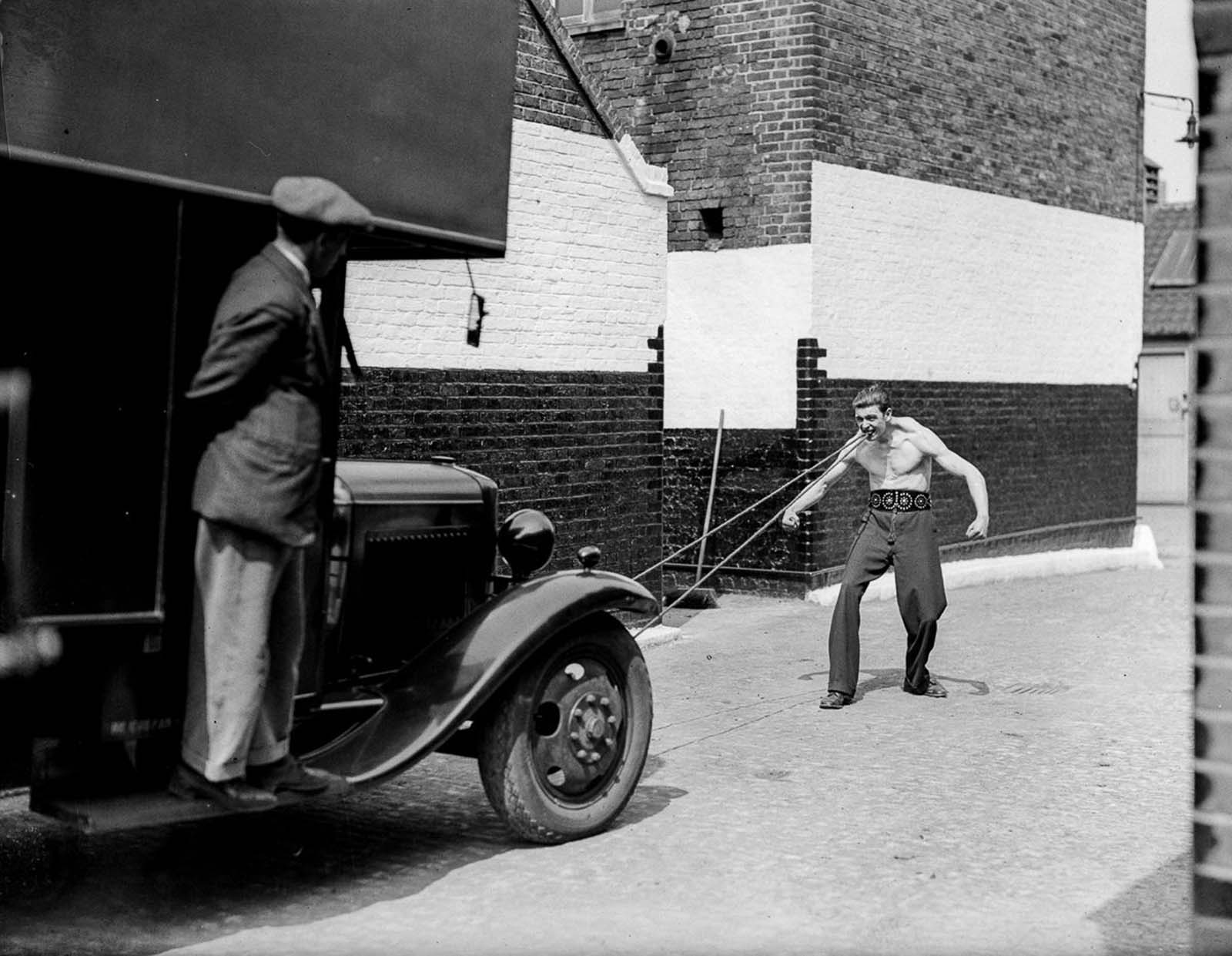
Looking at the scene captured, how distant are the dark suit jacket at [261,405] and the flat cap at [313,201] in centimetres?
16

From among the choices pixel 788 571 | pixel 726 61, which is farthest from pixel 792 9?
pixel 788 571

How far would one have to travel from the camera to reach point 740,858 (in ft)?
20.5

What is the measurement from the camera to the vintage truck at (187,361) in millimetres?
4734

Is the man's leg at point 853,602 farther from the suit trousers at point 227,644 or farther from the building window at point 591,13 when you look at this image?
the building window at point 591,13

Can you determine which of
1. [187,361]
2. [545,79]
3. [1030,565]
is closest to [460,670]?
[187,361]

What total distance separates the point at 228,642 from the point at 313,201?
1317mm

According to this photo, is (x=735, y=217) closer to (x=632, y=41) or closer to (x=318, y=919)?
(x=632, y=41)

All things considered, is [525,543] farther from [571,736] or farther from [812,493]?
[812,493]

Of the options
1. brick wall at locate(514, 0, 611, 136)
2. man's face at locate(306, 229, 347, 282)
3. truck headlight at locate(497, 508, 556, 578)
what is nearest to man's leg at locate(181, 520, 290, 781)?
man's face at locate(306, 229, 347, 282)

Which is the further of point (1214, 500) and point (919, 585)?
point (919, 585)

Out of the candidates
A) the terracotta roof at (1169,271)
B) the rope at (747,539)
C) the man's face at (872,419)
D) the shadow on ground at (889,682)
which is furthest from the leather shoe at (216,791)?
the terracotta roof at (1169,271)

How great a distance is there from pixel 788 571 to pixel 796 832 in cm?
812

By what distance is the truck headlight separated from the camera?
21.9 feet

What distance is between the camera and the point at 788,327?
14711 millimetres
